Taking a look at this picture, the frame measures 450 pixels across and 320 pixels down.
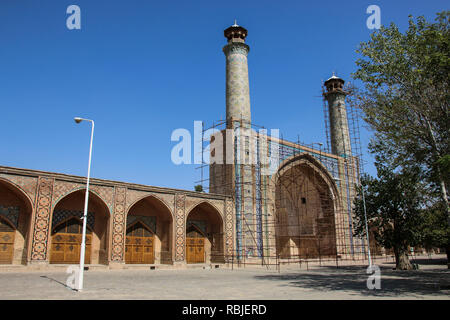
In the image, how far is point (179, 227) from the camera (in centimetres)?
2388

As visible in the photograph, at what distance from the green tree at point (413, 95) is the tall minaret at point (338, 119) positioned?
21976mm

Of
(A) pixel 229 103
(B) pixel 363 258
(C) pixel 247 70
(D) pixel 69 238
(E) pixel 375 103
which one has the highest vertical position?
(C) pixel 247 70

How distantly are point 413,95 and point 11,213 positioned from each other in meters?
20.6

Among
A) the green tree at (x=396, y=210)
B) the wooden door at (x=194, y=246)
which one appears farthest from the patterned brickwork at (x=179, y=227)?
the green tree at (x=396, y=210)

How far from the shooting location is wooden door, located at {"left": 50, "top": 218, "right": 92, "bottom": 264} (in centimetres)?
2092

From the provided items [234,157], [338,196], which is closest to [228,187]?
[234,157]

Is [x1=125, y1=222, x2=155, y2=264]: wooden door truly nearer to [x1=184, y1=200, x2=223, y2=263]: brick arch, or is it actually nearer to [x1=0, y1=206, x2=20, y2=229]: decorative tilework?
[x1=184, y1=200, x2=223, y2=263]: brick arch

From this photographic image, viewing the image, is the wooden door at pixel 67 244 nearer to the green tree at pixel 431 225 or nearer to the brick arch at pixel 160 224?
the brick arch at pixel 160 224

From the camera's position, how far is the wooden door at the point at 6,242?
18969 mm
